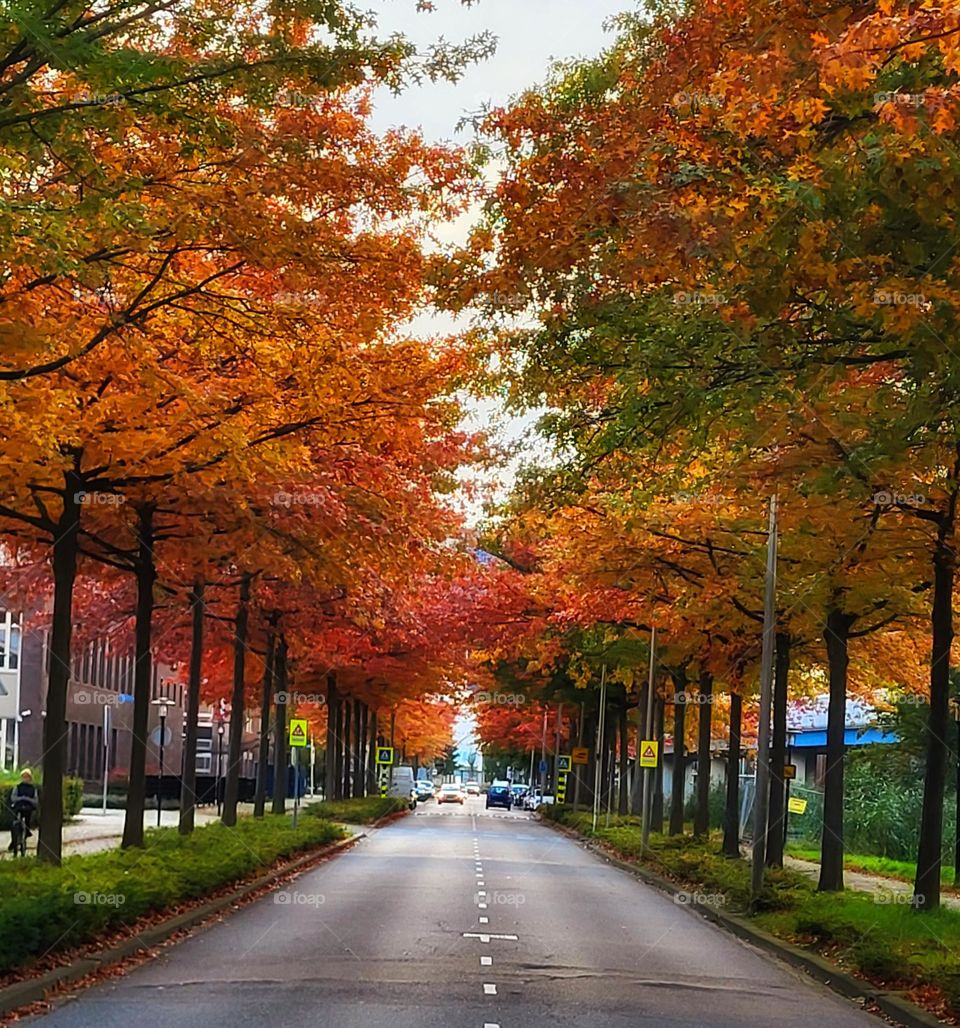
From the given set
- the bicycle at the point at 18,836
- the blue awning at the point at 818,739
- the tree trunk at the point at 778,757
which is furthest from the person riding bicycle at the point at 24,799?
the blue awning at the point at 818,739

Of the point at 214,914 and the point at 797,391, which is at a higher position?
the point at 797,391

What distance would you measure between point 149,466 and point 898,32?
34.4ft

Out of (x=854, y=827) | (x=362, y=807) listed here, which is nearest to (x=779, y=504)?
(x=854, y=827)

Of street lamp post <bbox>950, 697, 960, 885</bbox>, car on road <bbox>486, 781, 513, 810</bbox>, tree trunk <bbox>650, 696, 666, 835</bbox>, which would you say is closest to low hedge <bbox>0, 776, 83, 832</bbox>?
tree trunk <bbox>650, 696, 666, 835</bbox>

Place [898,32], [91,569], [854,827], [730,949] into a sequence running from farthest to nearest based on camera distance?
[854,827] → [91,569] → [730,949] → [898,32]

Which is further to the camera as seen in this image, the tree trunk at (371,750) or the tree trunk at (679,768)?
the tree trunk at (371,750)

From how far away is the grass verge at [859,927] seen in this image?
13.1 metres

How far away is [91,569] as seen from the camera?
22953 millimetres

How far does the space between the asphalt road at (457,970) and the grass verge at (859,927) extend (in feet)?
1.92

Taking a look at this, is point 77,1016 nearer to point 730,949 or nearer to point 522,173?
point 522,173

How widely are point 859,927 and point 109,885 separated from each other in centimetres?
775

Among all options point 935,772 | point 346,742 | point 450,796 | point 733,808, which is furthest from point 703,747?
point 450,796

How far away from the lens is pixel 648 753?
1389 inches

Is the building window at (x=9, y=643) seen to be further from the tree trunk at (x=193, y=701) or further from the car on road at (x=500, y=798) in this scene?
the car on road at (x=500, y=798)
